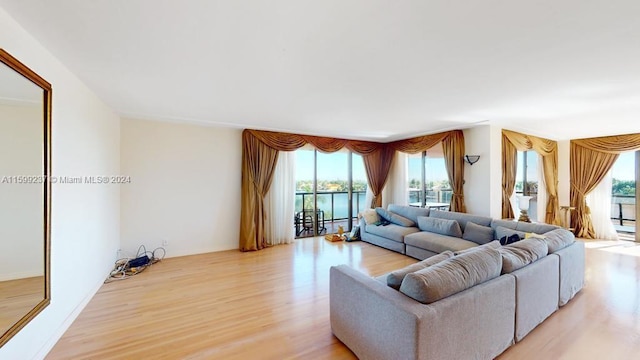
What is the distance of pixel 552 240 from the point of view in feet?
8.64

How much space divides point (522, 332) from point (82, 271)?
167 inches

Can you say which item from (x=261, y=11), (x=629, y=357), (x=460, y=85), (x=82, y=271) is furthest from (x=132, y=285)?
(x=629, y=357)

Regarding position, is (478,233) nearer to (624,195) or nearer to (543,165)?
(543,165)

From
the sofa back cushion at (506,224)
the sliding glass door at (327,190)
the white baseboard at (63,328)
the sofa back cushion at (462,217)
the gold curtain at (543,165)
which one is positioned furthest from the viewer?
the sliding glass door at (327,190)

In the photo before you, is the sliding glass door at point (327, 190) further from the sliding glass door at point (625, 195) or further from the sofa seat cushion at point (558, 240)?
the sliding glass door at point (625, 195)

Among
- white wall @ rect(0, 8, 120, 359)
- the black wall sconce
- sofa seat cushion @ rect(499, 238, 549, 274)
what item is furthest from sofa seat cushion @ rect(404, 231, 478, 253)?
white wall @ rect(0, 8, 120, 359)

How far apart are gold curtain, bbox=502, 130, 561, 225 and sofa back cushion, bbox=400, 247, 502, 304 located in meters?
3.45

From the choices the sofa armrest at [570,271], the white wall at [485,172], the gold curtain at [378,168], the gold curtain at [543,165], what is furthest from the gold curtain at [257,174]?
the sofa armrest at [570,271]

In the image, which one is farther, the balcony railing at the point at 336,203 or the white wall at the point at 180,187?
the balcony railing at the point at 336,203

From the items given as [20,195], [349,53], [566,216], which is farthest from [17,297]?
[566,216]

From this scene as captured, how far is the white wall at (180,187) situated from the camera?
13.2 feet

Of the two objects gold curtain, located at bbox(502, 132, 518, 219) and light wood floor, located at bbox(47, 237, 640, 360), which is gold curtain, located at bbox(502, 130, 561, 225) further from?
light wood floor, located at bbox(47, 237, 640, 360)

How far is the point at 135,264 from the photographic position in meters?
3.75

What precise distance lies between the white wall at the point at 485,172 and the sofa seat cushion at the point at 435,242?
102 centimetres
